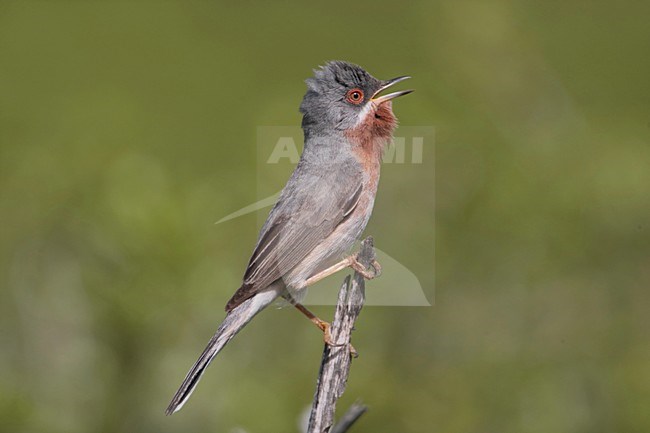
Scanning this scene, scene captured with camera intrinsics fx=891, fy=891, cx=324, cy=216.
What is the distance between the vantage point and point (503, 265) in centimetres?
512

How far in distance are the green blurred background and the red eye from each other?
76 cm

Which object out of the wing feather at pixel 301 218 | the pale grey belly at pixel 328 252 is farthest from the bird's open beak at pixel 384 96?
the pale grey belly at pixel 328 252

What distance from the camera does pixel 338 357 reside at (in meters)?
3.28

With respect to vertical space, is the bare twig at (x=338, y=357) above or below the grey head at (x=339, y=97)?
below

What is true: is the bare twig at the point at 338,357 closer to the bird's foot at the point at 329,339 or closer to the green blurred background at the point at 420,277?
the bird's foot at the point at 329,339

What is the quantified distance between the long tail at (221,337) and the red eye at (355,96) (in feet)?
3.23

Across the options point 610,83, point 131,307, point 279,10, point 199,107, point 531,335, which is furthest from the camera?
point 279,10

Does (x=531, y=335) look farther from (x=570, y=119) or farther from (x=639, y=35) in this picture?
(x=639, y=35)

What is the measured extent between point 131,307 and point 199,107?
6514 millimetres

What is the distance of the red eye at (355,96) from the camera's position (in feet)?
13.8

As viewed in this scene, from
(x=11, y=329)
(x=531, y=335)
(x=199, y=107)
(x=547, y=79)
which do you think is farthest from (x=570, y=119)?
(x=199, y=107)

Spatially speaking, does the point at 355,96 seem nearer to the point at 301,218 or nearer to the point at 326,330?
the point at 301,218

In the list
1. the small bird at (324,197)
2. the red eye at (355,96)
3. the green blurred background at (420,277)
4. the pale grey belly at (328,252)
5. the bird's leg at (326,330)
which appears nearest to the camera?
the bird's leg at (326,330)

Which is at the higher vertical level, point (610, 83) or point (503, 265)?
point (610, 83)
